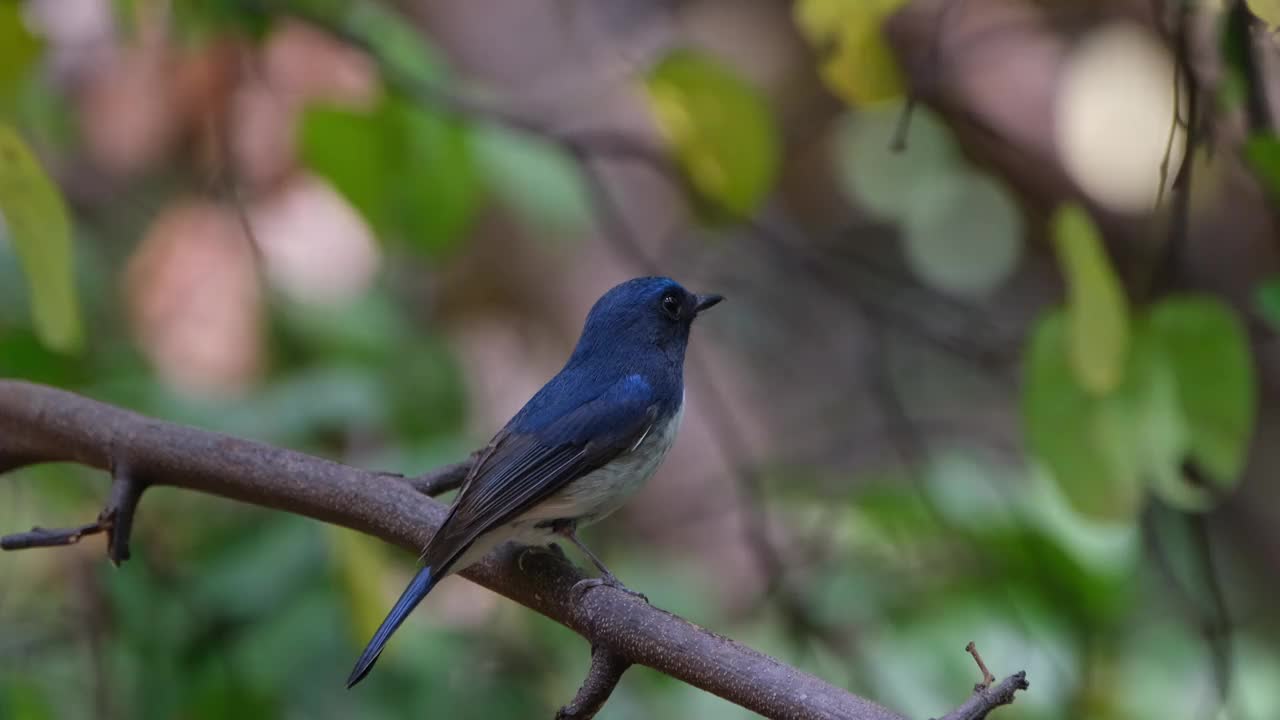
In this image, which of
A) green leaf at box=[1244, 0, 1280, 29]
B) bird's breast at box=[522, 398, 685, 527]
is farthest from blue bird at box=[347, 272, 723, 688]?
green leaf at box=[1244, 0, 1280, 29]

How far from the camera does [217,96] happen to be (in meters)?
5.45

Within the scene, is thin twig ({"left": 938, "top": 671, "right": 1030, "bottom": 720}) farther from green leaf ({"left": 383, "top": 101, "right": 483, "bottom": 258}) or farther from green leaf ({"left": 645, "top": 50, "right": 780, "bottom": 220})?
green leaf ({"left": 383, "top": 101, "right": 483, "bottom": 258})

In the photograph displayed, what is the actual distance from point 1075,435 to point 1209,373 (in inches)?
14.8

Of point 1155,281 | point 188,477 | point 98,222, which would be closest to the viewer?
point 188,477

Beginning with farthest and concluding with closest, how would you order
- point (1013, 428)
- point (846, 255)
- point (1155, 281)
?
point (1013, 428) < point (846, 255) < point (1155, 281)

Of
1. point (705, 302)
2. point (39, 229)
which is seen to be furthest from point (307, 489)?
point (705, 302)

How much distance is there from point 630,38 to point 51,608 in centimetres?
425

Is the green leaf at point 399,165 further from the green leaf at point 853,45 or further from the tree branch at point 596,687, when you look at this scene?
the tree branch at point 596,687

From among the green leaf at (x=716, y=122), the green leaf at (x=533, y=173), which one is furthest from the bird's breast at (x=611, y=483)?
the green leaf at (x=533, y=173)

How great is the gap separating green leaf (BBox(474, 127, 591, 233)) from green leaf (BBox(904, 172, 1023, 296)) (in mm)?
1379

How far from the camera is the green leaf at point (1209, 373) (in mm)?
2764

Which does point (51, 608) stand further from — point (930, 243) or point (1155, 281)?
point (1155, 281)

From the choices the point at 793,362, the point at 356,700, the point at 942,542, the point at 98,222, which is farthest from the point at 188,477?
the point at 793,362

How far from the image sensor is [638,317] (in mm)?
3518
